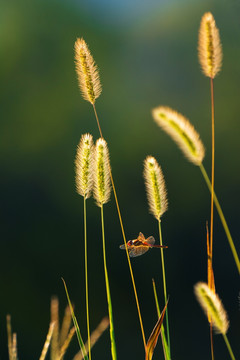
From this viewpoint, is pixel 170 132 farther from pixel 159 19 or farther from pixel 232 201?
pixel 159 19

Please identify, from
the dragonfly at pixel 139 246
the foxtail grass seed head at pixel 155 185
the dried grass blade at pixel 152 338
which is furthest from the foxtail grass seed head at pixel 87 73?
the dried grass blade at pixel 152 338

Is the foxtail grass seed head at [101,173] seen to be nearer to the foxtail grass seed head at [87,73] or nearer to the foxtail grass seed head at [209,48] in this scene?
the foxtail grass seed head at [87,73]

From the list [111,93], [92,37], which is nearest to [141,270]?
[111,93]

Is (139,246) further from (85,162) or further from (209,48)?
(209,48)

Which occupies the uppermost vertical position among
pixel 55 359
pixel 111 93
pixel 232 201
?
pixel 111 93

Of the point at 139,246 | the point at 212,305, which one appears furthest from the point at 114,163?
the point at 212,305

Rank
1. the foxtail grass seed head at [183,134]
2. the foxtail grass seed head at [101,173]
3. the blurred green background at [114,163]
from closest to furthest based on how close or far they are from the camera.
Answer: the foxtail grass seed head at [183,134] < the foxtail grass seed head at [101,173] < the blurred green background at [114,163]

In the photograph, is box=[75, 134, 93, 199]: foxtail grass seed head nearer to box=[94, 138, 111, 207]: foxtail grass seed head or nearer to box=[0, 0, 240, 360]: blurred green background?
box=[94, 138, 111, 207]: foxtail grass seed head
